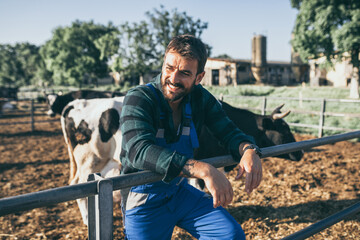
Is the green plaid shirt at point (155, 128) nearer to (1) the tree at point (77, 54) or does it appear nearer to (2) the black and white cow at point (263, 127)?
(2) the black and white cow at point (263, 127)

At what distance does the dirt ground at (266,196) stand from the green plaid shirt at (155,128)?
216cm

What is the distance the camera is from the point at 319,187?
502 cm

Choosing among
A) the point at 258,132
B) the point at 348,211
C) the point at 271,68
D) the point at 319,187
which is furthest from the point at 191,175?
the point at 271,68

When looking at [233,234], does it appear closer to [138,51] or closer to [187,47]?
[187,47]

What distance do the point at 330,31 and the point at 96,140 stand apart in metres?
19.3

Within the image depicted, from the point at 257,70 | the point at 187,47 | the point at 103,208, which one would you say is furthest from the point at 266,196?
the point at 257,70

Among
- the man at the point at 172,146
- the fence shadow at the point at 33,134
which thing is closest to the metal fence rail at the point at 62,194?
the man at the point at 172,146

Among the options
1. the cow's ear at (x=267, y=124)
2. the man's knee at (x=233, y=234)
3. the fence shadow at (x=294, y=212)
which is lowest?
the fence shadow at (x=294, y=212)

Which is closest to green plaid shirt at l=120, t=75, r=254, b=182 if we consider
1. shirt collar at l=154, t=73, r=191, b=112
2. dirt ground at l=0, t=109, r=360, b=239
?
shirt collar at l=154, t=73, r=191, b=112

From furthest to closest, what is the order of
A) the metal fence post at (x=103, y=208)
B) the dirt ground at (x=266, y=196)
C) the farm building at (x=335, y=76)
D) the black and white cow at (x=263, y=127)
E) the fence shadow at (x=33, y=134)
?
the farm building at (x=335, y=76), the fence shadow at (x=33, y=134), the black and white cow at (x=263, y=127), the dirt ground at (x=266, y=196), the metal fence post at (x=103, y=208)

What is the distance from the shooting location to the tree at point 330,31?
54.6 ft

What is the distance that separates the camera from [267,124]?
4.78 meters

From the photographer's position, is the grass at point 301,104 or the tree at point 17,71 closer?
the grass at point 301,104

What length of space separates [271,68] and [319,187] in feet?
129
